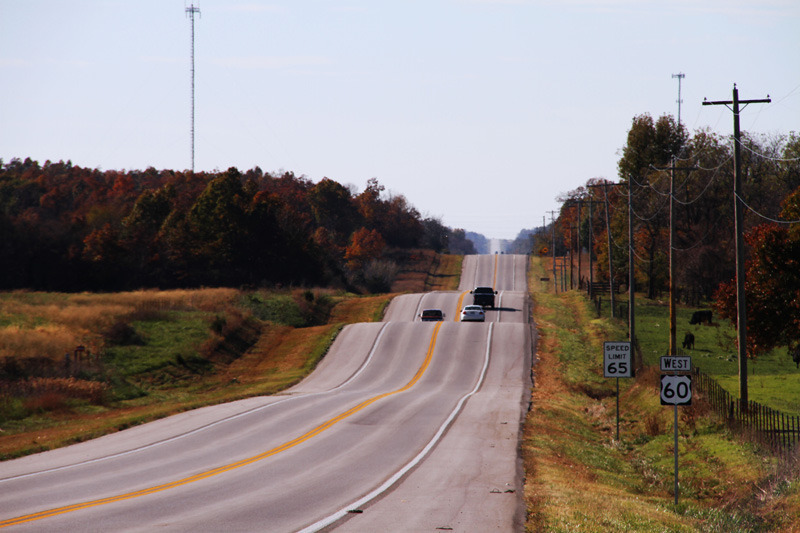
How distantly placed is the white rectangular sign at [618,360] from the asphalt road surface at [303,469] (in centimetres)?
394

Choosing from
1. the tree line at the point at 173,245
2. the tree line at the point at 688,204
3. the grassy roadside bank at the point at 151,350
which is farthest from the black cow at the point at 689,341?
the tree line at the point at 173,245

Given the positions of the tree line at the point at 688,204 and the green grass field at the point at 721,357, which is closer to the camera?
the green grass field at the point at 721,357

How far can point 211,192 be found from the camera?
85812 mm

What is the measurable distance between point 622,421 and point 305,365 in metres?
20.4

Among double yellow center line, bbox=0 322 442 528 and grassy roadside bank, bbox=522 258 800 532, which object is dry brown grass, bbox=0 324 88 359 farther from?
grassy roadside bank, bbox=522 258 800 532

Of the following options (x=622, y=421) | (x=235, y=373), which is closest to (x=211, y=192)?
(x=235, y=373)

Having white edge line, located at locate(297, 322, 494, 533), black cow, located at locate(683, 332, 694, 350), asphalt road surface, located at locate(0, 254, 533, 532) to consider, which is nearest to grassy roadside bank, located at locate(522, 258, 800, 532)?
asphalt road surface, located at locate(0, 254, 533, 532)

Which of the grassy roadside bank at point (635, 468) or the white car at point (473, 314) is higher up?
the white car at point (473, 314)

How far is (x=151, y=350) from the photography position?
46.2 meters

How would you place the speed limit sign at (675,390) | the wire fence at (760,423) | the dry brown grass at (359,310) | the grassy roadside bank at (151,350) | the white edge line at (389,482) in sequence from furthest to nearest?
the dry brown grass at (359,310)
the grassy roadside bank at (151,350)
the wire fence at (760,423)
the speed limit sign at (675,390)
the white edge line at (389,482)

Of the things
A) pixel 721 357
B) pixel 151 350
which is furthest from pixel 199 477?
pixel 721 357

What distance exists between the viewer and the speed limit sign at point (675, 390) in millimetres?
18656

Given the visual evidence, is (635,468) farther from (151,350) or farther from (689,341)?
(151,350)

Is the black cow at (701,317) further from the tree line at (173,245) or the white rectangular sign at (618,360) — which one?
the tree line at (173,245)
